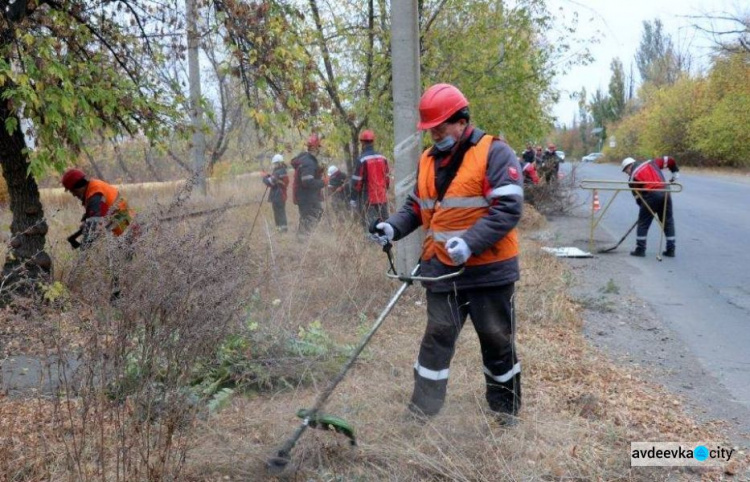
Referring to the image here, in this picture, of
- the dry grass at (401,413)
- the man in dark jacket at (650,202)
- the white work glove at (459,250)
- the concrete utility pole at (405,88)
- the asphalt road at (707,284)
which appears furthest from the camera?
the man in dark jacket at (650,202)

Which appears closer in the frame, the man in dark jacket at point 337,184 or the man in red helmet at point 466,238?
the man in red helmet at point 466,238

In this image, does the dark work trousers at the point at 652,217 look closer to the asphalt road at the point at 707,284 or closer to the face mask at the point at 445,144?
the asphalt road at the point at 707,284

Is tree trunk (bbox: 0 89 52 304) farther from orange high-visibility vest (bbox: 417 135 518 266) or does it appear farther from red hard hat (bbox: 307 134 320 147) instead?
orange high-visibility vest (bbox: 417 135 518 266)

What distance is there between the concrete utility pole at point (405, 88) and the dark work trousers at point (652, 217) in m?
5.50

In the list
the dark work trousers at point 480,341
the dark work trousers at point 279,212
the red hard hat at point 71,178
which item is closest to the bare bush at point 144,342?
the dark work trousers at point 480,341

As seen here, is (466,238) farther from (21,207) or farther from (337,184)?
(337,184)

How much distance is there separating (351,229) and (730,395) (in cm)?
379

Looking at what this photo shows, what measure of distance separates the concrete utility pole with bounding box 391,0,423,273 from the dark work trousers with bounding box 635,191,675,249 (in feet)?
Answer: 18.0

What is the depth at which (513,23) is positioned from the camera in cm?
1095

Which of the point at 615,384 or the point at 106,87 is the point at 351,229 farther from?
the point at 615,384

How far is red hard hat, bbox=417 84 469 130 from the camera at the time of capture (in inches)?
142

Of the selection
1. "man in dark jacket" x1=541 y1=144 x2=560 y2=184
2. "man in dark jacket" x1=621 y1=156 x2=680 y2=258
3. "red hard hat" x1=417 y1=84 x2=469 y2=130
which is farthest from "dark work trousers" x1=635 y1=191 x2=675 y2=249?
"red hard hat" x1=417 y1=84 x2=469 y2=130

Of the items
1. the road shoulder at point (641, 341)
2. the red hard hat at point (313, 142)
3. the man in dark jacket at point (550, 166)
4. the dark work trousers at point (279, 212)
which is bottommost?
the road shoulder at point (641, 341)

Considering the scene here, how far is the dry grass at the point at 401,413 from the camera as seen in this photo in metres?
3.21
